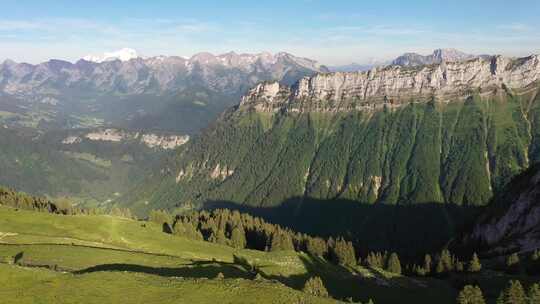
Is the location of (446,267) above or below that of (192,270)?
below

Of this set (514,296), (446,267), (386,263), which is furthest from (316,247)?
(514,296)

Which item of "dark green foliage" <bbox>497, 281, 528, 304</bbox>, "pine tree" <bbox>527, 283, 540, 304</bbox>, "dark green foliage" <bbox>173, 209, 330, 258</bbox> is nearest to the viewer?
"dark green foliage" <bbox>497, 281, 528, 304</bbox>

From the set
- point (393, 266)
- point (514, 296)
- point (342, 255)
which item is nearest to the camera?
point (514, 296)

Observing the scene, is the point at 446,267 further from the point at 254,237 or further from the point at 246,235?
the point at 246,235

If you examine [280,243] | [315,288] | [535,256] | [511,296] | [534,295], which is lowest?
[280,243]

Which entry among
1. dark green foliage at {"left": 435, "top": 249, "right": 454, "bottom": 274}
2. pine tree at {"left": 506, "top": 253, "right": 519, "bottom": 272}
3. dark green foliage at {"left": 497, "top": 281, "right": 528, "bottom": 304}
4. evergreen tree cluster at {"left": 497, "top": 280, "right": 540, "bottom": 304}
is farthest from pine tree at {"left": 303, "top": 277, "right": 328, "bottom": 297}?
pine tree at {"left": 506, "top": 253, "right": 519, "bottom": 272}

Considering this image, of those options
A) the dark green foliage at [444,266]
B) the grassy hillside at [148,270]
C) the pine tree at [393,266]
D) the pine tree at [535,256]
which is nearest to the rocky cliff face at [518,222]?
the pine tree at [535,256]

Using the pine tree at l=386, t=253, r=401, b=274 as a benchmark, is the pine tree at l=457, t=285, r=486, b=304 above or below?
above

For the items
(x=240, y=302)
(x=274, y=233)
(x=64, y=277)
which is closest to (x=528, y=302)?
(x=240, y=302)

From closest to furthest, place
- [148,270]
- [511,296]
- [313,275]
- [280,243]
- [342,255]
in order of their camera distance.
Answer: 1. [511,296]
2. [148,270]
3. [313,275]
4. [342,255]
5. [280,243]

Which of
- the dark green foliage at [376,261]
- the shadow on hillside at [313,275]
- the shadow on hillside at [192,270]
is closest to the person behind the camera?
the shadow on hillside at [192,270]

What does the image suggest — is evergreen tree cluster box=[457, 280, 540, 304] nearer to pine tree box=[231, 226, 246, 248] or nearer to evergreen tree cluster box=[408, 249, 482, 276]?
evergreen tree cluster box=[408, 249, 482, 276]

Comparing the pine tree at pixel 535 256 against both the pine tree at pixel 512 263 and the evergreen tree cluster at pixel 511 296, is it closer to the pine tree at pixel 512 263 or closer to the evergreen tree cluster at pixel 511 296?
the pine tree at pixel 512 263
